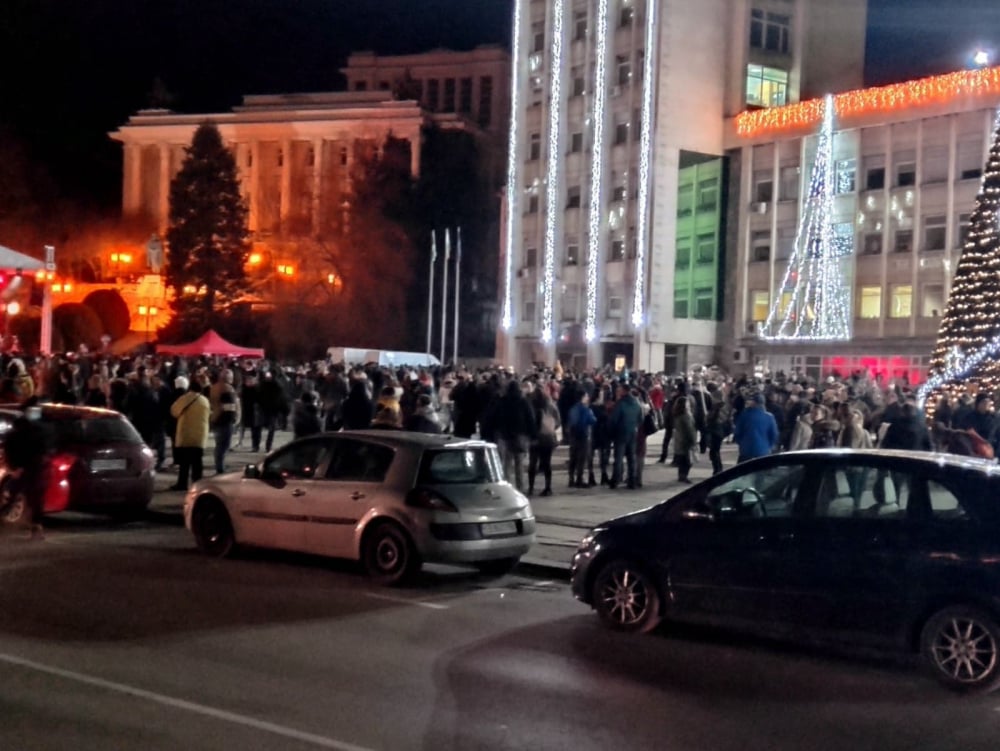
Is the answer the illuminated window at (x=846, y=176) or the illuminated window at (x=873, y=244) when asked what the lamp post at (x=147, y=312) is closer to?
the illuminated window at (x=846, y=176)

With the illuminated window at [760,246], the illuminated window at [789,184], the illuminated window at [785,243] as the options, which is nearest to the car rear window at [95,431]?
the illuminated window at [785,243]

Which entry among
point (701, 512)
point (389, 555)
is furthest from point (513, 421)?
point (701, 512)

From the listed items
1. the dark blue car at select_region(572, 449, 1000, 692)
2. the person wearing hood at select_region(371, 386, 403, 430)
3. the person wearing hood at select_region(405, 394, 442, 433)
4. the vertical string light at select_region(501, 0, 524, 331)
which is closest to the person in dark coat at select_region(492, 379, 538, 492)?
the person wearing hood at select_region(405, 394, 442, 433)

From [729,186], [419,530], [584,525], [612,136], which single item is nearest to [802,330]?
[729,186]

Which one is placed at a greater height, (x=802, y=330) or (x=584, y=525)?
(x=802, y=330)

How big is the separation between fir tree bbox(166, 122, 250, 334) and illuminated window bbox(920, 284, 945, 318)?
36.0 metres

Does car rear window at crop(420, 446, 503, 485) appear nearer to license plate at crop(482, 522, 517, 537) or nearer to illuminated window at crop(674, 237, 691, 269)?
license plate at crop(482, 522, 517, 537)

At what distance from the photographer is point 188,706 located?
6801mm

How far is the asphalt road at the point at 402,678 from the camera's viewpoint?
21.2 ft

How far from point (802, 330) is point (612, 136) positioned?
40.4 ft

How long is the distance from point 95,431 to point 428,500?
17.9 ft

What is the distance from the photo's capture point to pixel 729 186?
5122 cm

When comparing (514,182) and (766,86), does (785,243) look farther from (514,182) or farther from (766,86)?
(514,182)

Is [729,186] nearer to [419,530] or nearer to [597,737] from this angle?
[419,530]
